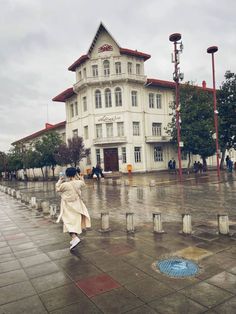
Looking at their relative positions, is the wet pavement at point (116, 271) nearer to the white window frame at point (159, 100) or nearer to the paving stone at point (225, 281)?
the paving stone at point (225, 281)

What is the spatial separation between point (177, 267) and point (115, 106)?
30.7 metres

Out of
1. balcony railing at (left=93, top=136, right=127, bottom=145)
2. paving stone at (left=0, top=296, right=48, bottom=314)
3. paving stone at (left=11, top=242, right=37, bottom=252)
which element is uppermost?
balcony railing at (left=93, top=136, right=127, bottom=145)

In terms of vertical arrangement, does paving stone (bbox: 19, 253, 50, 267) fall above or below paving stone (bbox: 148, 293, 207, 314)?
below

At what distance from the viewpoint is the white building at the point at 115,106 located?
33.0 meters

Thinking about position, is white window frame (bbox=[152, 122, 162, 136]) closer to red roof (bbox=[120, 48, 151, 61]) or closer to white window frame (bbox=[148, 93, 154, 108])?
white window frame (bbox=[148, 93, 154, 108])

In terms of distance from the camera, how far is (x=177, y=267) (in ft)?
13.3

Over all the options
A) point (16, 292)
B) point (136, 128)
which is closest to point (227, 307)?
point (16, 292)

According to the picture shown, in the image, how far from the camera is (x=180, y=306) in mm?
2961

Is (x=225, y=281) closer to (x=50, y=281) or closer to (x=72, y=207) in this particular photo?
(x=50, y=281)

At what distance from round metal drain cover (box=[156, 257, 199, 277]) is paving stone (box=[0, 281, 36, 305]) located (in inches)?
79.2

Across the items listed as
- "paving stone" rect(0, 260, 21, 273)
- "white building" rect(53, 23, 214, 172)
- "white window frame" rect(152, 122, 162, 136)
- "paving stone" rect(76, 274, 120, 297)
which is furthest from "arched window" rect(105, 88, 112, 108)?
"paving stone" rect(76, 274, 120, 297)

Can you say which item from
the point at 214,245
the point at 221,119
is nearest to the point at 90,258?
the point at 214,245

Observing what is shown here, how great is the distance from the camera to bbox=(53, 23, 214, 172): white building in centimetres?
3303

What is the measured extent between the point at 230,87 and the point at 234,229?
25.8m
